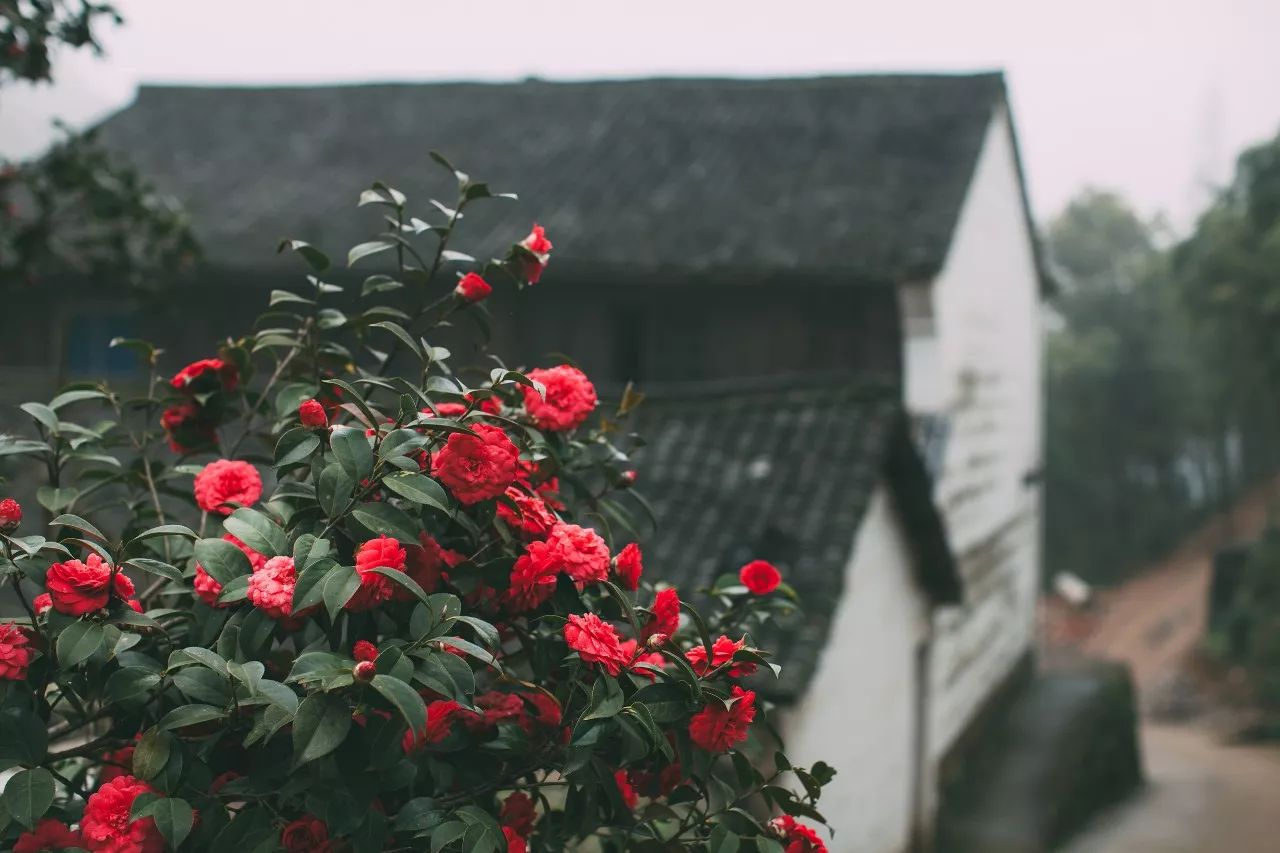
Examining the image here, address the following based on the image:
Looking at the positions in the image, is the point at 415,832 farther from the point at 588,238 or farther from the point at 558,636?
the point at 588,238

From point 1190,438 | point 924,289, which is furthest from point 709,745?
point 1190,438

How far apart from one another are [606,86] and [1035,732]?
814 centimetres

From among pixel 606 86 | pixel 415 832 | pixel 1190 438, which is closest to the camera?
pixel 415 832

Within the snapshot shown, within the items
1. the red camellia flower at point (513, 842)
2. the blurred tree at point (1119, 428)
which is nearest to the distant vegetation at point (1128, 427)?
the blurred tree at point (1119, 428)

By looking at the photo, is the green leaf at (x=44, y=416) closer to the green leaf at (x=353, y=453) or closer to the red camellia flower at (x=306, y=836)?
the green leaf at (x=353, y=453)

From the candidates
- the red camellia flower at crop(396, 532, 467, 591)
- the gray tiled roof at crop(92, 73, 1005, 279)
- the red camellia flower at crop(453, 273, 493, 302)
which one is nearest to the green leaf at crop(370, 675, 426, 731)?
the red camellia flower at crop(396, 532, 467, 591)

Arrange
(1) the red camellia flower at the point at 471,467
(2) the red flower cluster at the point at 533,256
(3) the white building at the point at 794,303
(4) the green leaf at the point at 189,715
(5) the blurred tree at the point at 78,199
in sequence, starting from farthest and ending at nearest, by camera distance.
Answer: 1. (3) the white building at the point at 794,303
2. (5) the blurred tree at the point at 78,199
3. (2) the red flower cluster at the point at 533,256
4. (1) the red camellia flower at the point at 471,467
5. (4) the green leaf at the point at 189,715

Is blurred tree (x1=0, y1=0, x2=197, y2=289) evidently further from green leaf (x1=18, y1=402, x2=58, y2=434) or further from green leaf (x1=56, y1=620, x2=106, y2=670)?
green leaf (x1=56, y1=620, x2=106, y2=670)

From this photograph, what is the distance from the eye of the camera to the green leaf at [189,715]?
1723 mm

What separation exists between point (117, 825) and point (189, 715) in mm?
202

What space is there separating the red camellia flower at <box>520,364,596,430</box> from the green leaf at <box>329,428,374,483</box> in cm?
46

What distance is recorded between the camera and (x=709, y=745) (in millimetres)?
2004

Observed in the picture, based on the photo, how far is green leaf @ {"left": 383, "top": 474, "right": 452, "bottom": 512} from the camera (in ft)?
6.03

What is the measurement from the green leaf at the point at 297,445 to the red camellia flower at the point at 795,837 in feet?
3.44
